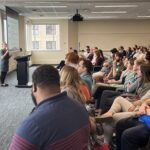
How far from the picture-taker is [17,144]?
1.30 m

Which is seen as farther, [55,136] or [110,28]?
[110,28]

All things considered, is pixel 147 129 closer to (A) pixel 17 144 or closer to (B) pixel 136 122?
(B) pixel 136 122

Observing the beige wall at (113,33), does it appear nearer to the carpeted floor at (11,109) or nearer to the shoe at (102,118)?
the carpeted floor at (11,109)

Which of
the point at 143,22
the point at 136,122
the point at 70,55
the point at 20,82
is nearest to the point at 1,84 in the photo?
the point at 20,82

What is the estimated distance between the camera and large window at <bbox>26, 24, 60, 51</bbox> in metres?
17.3

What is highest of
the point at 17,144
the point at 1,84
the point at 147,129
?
the point at 17,144

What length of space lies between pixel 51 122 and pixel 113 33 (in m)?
16.7

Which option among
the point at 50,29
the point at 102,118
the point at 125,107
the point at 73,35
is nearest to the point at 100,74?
the point at 125,107

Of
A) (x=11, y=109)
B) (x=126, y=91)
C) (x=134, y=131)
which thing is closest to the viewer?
(x=134, y=131)

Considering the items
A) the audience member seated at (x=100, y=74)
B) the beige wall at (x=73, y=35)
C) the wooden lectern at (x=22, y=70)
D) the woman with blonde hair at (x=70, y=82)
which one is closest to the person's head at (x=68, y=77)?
the woman with blonde hair at (x=70, y=82)

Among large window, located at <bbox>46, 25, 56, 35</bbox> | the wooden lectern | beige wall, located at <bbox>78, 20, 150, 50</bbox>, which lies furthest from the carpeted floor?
beige wall, located at <bbox>78, 20, 150, 50</bbox>

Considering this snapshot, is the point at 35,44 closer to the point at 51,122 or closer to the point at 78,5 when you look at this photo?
the point at 78,5

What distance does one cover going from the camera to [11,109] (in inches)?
236

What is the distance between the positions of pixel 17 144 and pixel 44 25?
1642 centimetres
